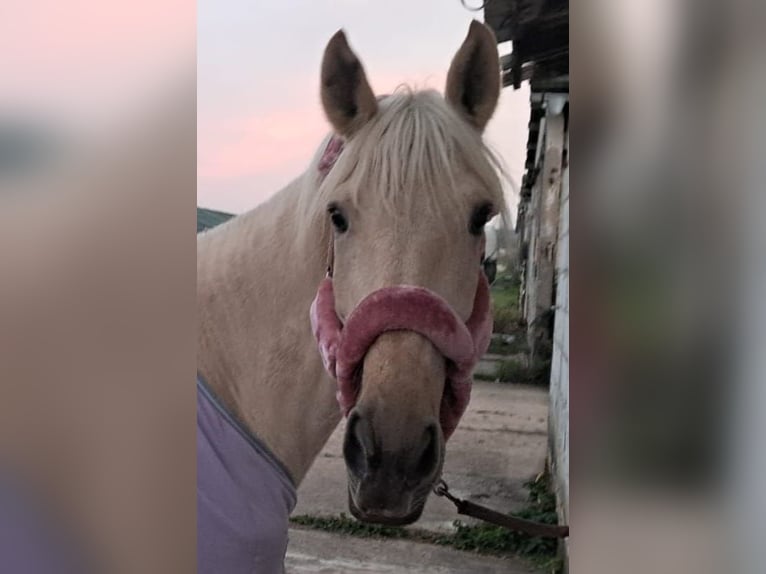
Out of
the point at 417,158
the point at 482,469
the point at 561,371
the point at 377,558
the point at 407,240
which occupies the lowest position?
the point at 377,558

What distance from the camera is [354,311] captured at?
A: 1.12 metres

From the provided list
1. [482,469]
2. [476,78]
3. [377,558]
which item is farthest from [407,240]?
[377,558]

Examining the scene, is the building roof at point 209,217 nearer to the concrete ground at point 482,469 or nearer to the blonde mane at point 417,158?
the blonde mane at point 417,158

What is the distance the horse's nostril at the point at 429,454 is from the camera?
3.58 feet

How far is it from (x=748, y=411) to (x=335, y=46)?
861 mm

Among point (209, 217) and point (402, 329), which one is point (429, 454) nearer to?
point (402, 329)

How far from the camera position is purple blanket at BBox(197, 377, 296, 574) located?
48.9 inches

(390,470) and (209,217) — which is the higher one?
(209,217)

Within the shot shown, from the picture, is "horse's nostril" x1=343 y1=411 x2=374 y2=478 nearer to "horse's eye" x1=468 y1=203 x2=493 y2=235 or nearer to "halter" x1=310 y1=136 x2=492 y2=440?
"halter" x1=310 y1=136 x2=492 y2=440

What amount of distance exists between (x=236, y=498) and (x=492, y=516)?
1.56 feet

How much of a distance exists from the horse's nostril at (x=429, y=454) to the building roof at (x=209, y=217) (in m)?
0.56

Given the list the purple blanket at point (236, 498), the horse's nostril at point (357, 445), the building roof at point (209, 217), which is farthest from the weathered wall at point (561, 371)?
the building roof at point (209, 217)

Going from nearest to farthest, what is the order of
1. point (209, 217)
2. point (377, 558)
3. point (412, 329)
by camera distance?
1. point (412, 329)
2. point (377, 558)
3. point (209, 217)

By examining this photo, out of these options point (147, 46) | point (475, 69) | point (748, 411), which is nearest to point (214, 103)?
point (147, 46)
